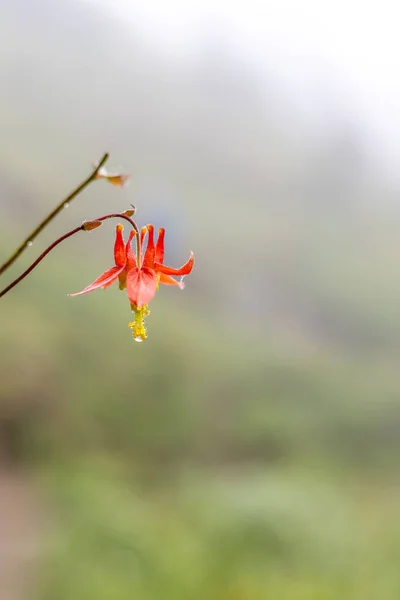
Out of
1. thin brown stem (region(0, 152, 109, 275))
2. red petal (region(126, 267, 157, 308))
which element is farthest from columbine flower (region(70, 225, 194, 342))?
thin brown stem (region(0, 152, 109, 275))

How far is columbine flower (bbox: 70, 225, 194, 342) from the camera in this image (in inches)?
47.2

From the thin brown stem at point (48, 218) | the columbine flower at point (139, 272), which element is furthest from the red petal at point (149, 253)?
the thin brown stem at point (48, 218)

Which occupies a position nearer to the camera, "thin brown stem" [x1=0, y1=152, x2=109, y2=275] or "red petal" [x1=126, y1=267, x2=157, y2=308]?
"thin brown stem" [x1=0, y1=152, x2=109, y2=275]

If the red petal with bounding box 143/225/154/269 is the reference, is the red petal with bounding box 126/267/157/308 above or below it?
below

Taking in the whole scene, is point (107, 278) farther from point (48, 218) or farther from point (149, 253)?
point (48, 218)

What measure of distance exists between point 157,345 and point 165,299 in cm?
118

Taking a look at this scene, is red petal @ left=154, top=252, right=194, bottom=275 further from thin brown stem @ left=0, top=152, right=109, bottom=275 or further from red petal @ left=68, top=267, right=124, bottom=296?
thin brown stem @ left=0, top=152, right=109, bottom=275

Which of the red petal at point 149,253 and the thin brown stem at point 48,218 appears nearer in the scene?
the thin brown stem at point 48,218

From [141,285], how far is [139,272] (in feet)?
0.10

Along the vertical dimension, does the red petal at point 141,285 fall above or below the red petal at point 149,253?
below

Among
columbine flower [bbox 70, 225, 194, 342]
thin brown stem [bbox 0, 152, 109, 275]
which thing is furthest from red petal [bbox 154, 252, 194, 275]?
thin brown stem [bbox 0, 152, 109, 275]

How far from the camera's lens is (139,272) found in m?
1.23

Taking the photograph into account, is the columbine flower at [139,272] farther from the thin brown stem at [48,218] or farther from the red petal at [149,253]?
the thin brown stem at [48,218]

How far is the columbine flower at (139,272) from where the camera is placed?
47.2 inches
